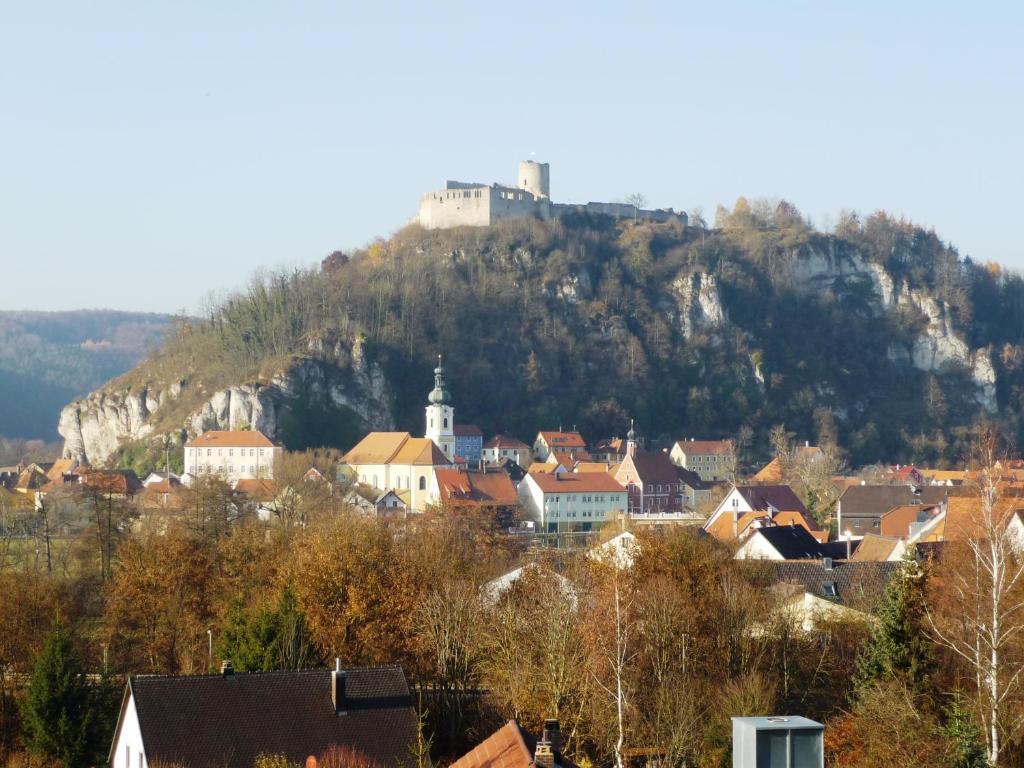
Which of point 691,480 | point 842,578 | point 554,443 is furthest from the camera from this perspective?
point 554,443

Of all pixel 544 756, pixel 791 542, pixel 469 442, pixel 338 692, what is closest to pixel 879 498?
pixel 791 542

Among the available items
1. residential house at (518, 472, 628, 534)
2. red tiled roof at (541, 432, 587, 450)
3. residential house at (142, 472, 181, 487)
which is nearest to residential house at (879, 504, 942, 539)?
residential house at (518, 472, 628, 534)

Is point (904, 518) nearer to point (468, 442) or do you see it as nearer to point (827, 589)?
point (827, 589)

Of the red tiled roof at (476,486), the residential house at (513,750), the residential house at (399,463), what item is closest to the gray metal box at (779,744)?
the residential house at (513,750)

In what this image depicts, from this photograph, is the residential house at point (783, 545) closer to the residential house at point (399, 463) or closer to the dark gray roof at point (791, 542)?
the dark gray roof at point (791, 542)

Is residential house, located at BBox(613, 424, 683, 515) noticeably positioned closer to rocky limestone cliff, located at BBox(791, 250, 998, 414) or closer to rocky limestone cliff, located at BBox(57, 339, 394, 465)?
rocky limestone cliff, located at BBox(57, 339, 394, 465)

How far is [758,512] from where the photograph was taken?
64750 millimetres

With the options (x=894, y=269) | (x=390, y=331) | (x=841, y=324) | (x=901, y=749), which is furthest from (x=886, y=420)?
(x=901, y=749)

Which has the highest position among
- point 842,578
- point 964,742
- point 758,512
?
point 758,512

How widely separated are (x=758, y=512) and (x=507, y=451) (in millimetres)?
47011

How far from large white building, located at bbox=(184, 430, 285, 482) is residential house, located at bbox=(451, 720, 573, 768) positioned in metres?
77.5

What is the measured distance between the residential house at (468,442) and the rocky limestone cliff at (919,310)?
156 feet

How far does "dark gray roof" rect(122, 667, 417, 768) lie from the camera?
24.2 metres

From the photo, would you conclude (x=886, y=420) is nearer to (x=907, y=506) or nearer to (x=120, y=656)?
(x=907, y=506)
